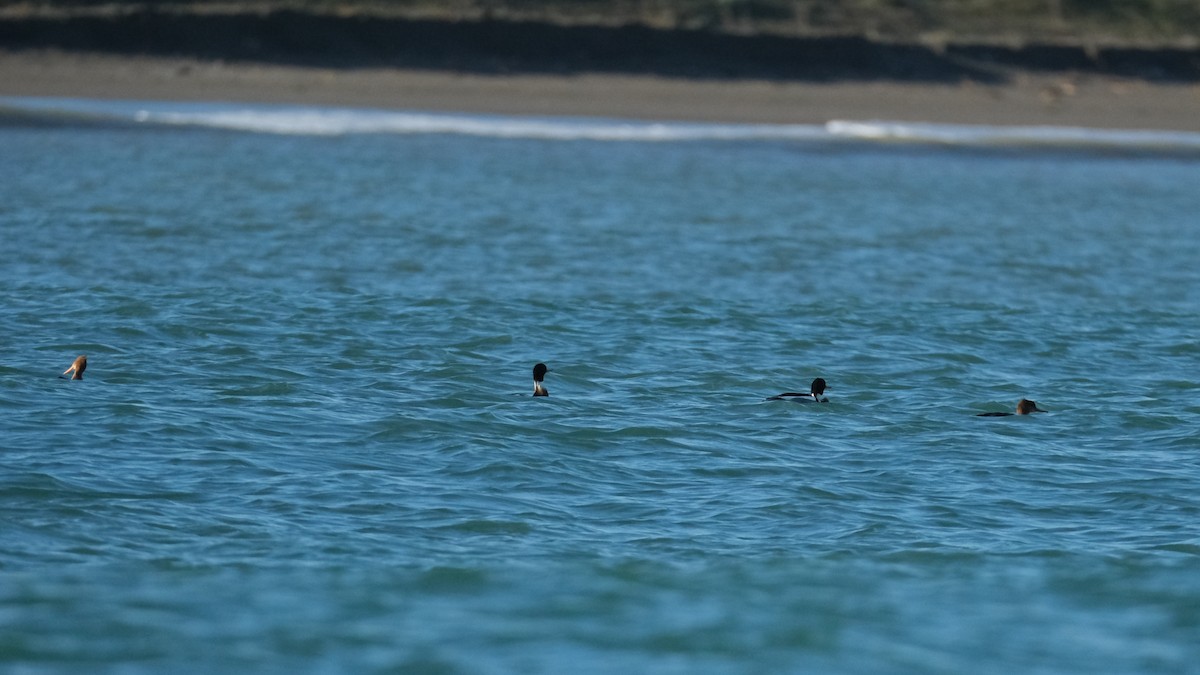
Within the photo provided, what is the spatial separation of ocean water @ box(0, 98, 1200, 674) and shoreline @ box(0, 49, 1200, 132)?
13.2m

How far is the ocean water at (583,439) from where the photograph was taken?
7.89 meters

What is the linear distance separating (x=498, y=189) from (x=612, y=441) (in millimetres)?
16734

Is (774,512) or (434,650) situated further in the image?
(774,512)

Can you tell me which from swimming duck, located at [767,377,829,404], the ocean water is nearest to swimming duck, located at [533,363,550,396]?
the ocean water

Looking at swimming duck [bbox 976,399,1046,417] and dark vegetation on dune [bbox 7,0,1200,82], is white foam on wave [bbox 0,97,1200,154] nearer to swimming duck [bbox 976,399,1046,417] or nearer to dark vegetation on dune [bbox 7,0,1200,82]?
dark vegetation on dune [bbox 7,0,1200,82]

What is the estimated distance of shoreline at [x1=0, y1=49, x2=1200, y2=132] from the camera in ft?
127

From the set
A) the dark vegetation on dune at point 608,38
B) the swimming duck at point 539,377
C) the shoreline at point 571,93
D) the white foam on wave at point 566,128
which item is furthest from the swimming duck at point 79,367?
the dark vegetation on dune at point 608,38

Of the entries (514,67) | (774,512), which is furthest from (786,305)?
(514,67)

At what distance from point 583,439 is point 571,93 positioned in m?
28.9

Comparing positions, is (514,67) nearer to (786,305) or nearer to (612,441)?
(786,305)

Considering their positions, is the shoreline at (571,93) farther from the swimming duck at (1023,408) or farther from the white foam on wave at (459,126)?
the swimming duck at (1023,408)

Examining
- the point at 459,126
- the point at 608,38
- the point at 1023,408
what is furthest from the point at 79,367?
the point at 608,38

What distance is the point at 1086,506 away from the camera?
10.4 metres

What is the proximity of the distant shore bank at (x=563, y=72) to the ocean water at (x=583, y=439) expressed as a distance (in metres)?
13.5
